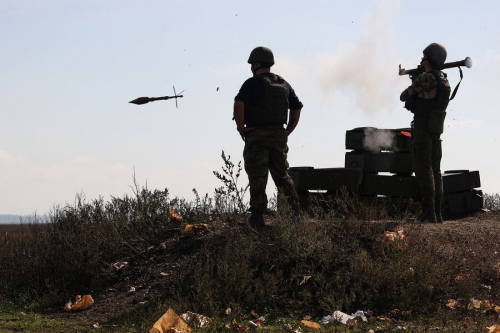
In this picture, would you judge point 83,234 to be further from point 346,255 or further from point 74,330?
point 346,255

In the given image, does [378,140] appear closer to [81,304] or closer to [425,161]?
[425,161]

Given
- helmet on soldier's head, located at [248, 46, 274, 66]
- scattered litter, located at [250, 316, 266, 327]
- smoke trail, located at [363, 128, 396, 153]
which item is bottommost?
scattered litter, located at [250, 316, 266, 327]

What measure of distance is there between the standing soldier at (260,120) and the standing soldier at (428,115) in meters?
2.66

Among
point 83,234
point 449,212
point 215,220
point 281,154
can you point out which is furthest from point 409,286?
point 449,212

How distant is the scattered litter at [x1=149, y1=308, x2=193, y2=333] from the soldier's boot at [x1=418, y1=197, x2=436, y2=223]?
541 cm

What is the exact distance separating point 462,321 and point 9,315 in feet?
17.6

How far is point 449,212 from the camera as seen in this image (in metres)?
12.0

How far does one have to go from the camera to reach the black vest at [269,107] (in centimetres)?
794

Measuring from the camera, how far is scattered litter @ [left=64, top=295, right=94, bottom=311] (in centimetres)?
707

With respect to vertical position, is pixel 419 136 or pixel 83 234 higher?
pixel 419 136

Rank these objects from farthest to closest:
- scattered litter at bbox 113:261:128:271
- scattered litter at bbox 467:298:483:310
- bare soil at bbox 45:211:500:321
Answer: scattered litter at bbox 113:261:128:271
bare soil at bbox 45:211:500:321
scattered litter at bbox 467:298:483:310

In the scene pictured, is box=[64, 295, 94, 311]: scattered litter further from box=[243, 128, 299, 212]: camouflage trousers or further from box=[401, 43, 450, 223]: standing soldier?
box=[401, 43, 450, 223]: standing soldier

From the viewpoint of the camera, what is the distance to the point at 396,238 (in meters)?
7.11

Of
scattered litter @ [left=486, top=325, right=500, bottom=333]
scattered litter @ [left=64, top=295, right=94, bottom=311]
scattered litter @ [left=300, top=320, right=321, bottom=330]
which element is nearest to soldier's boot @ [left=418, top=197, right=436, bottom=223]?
scattered litter @ [left=486, top=325, right=500, bottom=333]
